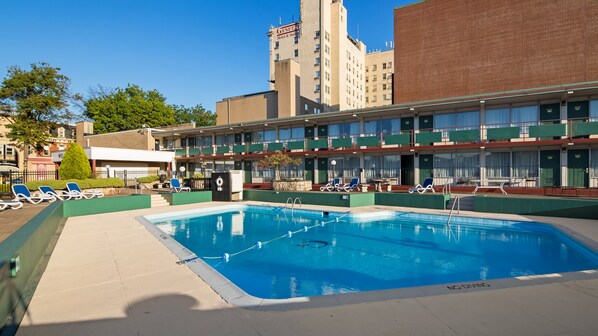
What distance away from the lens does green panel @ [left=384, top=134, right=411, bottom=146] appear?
72.8 feet

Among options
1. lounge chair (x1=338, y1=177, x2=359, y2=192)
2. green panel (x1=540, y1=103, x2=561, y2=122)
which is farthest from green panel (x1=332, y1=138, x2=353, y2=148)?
green panel (x1=540, y1=103, x2=561, y2=122)

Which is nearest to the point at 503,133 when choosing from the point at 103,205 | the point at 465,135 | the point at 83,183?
the point at 465,135

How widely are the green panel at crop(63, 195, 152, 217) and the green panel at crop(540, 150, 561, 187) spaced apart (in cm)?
2291

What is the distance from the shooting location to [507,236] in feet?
37.2

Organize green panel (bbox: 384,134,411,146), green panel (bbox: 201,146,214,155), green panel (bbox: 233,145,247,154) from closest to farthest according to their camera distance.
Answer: green panel (bbox: 384,134,411,146), green panel (bbox: 233,145,247,154), green panel (bbox: 201,146,214,155)

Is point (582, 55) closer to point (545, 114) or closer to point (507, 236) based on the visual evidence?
point (545, 114)

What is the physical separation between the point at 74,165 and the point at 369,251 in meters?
21.0

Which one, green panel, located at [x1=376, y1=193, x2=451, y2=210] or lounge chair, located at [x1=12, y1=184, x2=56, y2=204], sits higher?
lounge chair, located at [x1=12, y1=184, x2=56, y2=204]

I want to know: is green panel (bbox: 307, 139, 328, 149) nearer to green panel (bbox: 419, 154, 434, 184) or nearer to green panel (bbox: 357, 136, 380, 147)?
green panel (bbox: 357, 136, 380, 147)

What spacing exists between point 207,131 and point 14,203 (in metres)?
20.0

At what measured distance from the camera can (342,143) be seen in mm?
24609

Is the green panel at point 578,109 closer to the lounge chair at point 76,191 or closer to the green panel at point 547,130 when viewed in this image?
the green panel at point 547,130

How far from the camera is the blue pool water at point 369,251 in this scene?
7.45m

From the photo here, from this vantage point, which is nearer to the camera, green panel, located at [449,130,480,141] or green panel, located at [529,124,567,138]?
green panel, located at [529,124,567,138]
